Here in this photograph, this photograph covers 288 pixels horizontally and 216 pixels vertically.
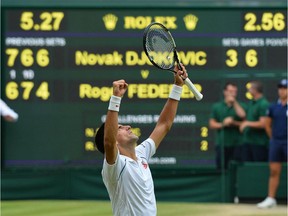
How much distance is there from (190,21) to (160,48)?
21.8 feet

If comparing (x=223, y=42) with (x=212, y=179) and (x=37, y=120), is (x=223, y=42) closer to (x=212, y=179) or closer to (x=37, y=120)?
(x=212, y=179)

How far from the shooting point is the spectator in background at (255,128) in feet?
43.5

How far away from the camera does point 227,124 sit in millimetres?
13453

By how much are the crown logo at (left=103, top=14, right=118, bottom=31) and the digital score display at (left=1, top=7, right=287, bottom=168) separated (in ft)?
0.05

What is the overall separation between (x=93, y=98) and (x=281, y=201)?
11.0 ft

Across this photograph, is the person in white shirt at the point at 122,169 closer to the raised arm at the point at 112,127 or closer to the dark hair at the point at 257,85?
the raised arm at the point at 112,127

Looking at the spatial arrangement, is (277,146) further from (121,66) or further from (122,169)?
(122,169)

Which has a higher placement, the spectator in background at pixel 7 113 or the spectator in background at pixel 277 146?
the spectator in background at pixel 7 113

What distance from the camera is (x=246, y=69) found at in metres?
13.5

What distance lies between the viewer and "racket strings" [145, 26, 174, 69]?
677 centimetres

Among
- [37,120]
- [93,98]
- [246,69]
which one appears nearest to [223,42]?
[246,69]

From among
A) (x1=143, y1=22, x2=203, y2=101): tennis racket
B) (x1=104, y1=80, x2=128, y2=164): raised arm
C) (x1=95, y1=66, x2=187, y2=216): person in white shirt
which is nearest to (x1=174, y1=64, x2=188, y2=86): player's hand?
(x1=143, y1=22, x2=203, y2=101): tennis racket

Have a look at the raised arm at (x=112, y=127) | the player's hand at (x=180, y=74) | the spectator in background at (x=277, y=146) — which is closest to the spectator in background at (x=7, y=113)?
the spectator in background at (x=277, y=146)

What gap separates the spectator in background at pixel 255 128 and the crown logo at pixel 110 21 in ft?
7.69
